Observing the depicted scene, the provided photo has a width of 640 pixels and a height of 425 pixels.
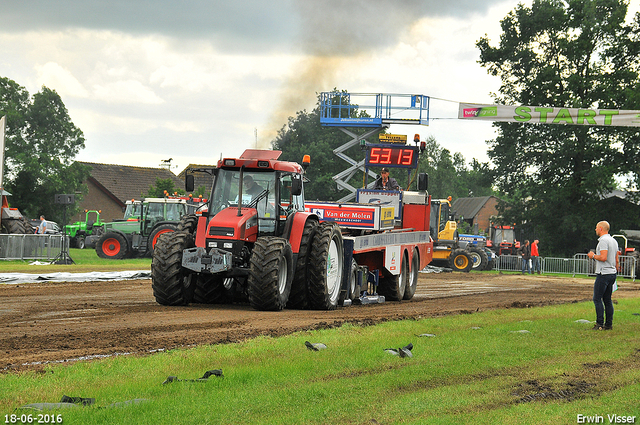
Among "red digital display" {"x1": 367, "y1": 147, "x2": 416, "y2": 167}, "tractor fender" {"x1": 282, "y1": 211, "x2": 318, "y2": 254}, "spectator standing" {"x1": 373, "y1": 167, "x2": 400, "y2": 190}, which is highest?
"red digital display" {"x1": 367, "y1": 147, "x2": 416, "y2": 167}

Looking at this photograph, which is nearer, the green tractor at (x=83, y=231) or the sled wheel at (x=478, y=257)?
the sled wheel at (x=478, y=257)

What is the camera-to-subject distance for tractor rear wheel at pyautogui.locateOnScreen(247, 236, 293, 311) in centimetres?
1241

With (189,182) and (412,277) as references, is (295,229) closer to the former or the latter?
(189,182)

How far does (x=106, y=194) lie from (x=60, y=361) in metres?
64.3

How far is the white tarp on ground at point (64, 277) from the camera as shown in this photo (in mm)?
19102

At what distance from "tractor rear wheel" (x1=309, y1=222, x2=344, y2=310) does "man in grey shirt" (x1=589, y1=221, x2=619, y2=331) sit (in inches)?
180

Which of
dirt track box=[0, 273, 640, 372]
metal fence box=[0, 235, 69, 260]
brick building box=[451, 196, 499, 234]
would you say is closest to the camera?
dirt track box=[0, 273, 640, 372]

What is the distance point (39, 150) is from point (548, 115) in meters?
41.9

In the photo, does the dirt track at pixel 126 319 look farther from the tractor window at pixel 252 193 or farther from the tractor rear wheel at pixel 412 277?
the tractor window at pixel 252 193

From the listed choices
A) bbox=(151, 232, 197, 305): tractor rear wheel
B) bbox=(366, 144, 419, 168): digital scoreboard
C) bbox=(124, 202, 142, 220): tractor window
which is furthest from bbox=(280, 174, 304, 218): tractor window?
bbox=(124, 202, 142, 220): tractor window

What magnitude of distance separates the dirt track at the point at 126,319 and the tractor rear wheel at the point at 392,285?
41cm

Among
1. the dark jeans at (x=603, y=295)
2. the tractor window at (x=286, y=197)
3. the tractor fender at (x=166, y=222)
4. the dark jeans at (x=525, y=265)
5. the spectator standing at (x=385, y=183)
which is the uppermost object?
the spectator standing at (x=385, y=183)

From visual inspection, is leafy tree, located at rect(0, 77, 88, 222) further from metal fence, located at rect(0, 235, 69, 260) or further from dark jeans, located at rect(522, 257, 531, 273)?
dark jeans, located at rect(522, 257, 531, 273)

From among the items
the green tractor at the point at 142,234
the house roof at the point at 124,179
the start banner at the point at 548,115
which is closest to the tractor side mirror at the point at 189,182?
the start banner at the point at 548,115
